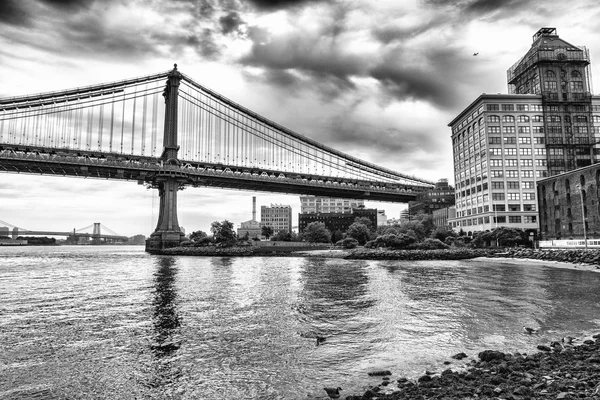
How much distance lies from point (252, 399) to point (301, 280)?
25259 millimetres

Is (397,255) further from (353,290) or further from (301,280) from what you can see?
(353,290)

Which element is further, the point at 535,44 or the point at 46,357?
the point at 535,44

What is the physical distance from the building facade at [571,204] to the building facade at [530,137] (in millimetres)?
8906

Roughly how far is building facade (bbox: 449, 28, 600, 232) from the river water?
67385 millimetres

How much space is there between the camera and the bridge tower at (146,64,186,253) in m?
82.6

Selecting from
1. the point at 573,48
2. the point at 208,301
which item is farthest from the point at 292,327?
the point at 573,48

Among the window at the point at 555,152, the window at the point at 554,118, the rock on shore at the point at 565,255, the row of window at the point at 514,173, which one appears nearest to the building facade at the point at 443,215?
the row of window at the point at 514,173

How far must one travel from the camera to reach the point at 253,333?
1584 cm

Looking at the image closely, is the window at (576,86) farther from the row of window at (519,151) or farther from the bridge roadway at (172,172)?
the bridge roadway at (172,172)

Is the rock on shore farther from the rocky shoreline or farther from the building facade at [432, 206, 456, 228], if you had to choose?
the building facade at [432, 206, 456, 228]

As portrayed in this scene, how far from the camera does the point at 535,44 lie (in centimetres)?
10731

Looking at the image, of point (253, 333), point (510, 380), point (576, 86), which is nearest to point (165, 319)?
point (253, 333)

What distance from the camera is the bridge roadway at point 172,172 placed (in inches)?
2810

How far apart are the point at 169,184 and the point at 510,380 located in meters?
80.3
